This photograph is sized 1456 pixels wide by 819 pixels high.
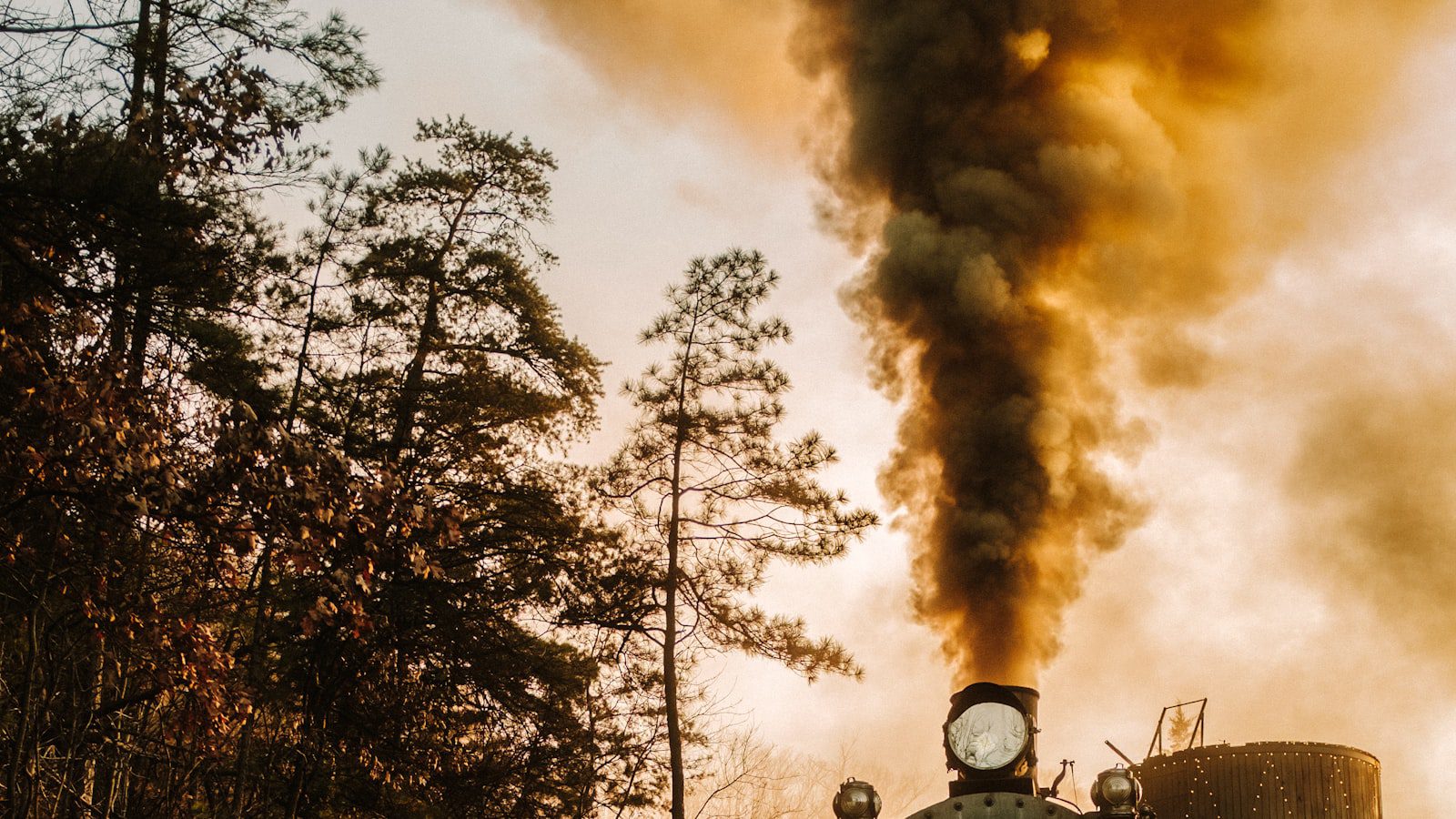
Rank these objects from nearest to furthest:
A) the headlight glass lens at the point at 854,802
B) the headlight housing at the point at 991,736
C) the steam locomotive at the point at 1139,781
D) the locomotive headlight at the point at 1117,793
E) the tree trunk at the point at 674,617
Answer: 1. the locomotive headlight at the point at 1117,793
2. the steam locomotive at the point at 1139,781
3. the headlight housing at the point at 991,736
4. the headlight glass lens at the point at 854,802
5. the tree trunk at the point at 674,617

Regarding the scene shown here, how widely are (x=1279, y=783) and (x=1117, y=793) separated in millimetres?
4778

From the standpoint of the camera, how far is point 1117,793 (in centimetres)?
896

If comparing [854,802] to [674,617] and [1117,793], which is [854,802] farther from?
[674,617]

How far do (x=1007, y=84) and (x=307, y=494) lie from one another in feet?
48.4

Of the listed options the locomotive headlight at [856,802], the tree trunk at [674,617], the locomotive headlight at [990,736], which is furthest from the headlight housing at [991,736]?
the tree trunk at [674,617]

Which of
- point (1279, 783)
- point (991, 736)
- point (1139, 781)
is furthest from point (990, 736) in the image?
point (1279, 783)

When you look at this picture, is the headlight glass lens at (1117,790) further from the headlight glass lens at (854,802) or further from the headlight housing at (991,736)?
the headlight glass lens at (854,802)

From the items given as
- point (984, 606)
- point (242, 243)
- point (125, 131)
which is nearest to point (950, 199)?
point (984, 606)

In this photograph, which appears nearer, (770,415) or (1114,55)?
(770,415)

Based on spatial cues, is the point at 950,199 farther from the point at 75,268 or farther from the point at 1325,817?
the point at 75,268

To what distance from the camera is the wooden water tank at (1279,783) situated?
1259cm

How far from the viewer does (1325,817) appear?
1254cm

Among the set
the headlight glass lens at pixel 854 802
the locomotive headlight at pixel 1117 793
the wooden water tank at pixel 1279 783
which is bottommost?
A: the headlight glass lens at pixel 854 802

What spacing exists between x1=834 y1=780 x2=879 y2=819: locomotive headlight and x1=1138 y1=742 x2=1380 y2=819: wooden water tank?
15.8 feet
